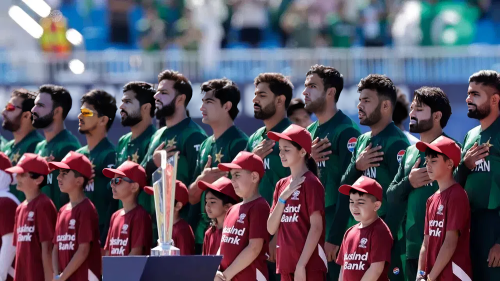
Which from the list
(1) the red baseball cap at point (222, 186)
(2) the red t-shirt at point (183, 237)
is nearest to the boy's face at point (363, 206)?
(1) the red baseball cap at point (222, 186)

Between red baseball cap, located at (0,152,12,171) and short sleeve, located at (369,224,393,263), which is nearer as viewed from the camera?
short sleeve, located at (369,224,393,263)

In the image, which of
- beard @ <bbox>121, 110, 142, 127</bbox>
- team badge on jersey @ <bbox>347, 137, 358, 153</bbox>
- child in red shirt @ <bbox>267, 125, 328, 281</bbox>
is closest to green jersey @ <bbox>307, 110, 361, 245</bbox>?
team badge on jersey @ <bbox>347, 137, 358, 153</bbox>

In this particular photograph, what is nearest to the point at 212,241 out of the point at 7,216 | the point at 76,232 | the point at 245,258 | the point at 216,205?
the point at 216,205

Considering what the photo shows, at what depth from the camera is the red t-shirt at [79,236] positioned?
957 cm

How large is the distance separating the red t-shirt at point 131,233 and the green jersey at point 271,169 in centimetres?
112

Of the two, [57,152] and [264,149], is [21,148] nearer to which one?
[57,152]

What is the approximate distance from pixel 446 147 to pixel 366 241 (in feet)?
3.10

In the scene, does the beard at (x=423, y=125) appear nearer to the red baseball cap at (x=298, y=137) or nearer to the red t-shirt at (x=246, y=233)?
the red baseball cap at (x=298, y=137)

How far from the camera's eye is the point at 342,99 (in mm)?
15250

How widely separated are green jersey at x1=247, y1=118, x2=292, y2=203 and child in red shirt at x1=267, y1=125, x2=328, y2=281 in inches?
38.9

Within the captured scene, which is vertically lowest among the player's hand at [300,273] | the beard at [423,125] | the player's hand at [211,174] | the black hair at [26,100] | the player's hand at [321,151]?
the player's hand at [300,273]

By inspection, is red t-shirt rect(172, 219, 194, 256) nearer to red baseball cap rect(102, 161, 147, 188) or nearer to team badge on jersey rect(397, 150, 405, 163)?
red baseball cap rect(102, 161, 147, 188)

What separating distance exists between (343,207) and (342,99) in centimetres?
676

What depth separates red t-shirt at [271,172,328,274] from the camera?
26.2ft
